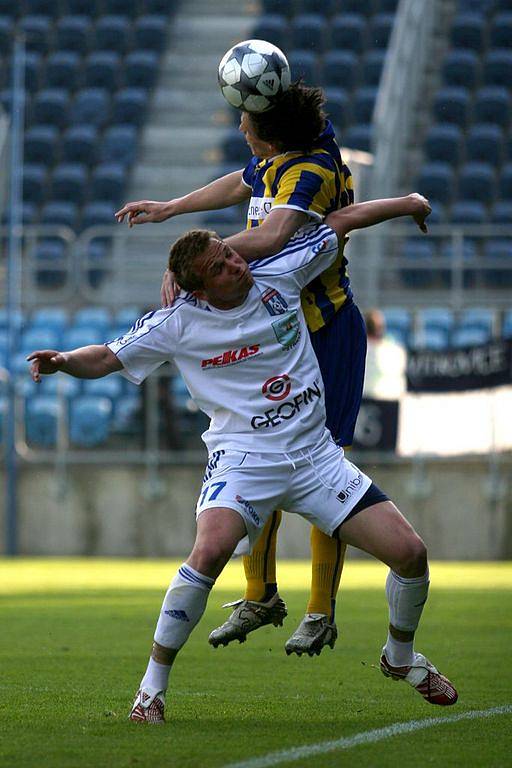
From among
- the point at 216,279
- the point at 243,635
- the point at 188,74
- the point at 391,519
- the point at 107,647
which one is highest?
the point at 188,74

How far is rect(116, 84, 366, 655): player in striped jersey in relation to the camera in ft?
19.5

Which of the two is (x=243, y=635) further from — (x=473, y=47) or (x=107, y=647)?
(x=473, y=47)

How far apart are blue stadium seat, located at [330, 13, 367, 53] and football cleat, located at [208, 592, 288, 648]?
59.0 ft

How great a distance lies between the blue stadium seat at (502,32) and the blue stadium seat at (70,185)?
6336 millimetres

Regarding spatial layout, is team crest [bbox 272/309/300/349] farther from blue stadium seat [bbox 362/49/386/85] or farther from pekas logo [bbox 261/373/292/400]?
blue stadium seat [bbox 362/49/386/85]

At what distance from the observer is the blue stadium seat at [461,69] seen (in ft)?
73.5

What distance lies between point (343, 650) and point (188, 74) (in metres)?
17.9

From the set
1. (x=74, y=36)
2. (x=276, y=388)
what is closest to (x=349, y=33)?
(x=74, y=36)

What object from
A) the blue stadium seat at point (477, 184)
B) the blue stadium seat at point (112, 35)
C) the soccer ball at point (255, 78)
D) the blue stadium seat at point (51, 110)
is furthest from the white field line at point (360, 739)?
the blue stadium seat at point (112, 35)

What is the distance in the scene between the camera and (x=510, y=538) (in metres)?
15.6

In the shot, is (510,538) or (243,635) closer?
(243,635)

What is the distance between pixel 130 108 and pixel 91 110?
607 mm

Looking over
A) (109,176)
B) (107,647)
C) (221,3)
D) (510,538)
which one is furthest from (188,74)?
(107,647)

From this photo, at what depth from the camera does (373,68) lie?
22578 mm
